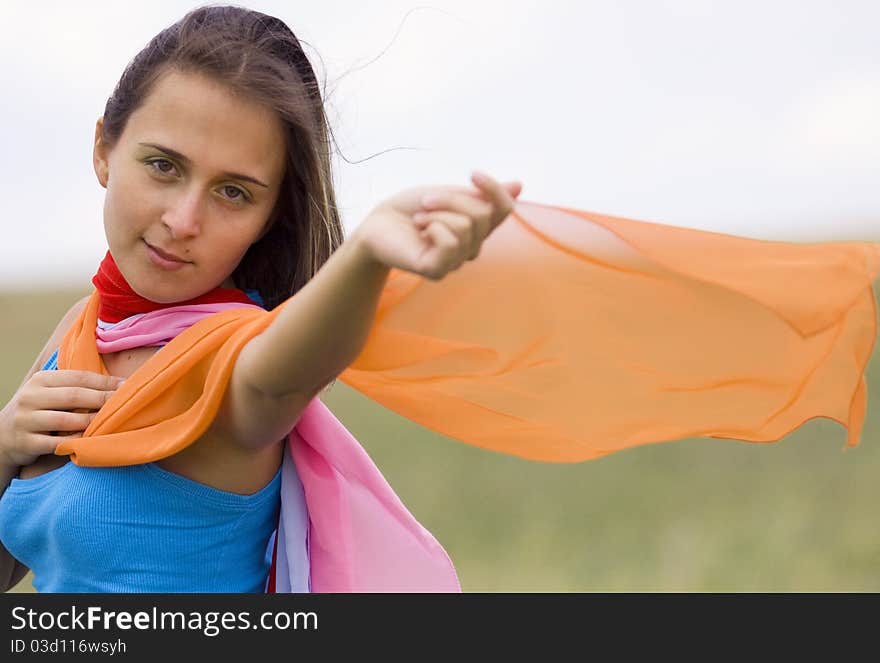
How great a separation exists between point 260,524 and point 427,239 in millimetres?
908

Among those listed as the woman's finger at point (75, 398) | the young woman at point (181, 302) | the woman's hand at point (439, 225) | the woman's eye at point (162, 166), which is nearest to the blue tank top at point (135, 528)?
the young woman at point (181, 302)

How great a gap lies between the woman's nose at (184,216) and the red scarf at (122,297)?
20 centimetres

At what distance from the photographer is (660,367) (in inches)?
87.3

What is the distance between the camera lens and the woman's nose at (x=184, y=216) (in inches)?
82.7

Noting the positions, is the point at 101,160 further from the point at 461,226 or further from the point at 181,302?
the point at 461,226

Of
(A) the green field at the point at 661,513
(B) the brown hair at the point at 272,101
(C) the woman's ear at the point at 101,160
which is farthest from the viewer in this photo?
(A) the green field at the point at 661,513

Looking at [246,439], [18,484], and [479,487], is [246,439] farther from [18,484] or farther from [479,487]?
[479,487]

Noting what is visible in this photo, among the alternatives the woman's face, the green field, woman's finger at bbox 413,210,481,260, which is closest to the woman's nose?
the woman's face

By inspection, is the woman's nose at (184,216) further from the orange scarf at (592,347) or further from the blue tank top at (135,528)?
the blue tank top at (135,528)

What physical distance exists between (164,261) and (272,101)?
0.36 metres

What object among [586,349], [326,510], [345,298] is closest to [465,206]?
[345,298]

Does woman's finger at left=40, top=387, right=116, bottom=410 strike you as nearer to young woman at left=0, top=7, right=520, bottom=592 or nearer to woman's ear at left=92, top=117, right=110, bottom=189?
young woman at left=0, top=7, right=520, bottom=592

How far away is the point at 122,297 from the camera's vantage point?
91.0 inches
